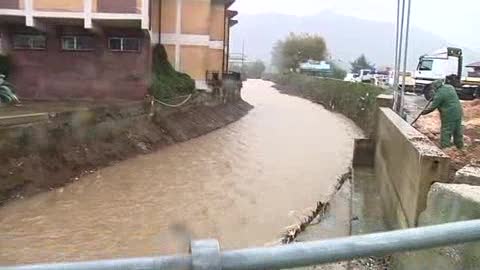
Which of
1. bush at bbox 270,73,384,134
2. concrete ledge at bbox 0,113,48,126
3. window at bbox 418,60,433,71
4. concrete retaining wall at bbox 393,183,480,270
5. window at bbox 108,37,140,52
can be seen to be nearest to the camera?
concrete retaining wall at bbox 393,183,480,270

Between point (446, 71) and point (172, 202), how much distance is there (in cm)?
2617

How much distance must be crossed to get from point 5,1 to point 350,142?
16877 mm

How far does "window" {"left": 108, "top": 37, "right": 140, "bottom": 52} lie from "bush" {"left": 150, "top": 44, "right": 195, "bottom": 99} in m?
1.77

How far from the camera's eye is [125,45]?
2475 cm

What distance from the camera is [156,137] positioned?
21219 mm

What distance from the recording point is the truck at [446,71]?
108ft

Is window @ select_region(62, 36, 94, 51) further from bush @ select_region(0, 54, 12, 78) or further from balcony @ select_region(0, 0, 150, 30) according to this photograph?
bush @ select_region(0, 54, 12, 78)

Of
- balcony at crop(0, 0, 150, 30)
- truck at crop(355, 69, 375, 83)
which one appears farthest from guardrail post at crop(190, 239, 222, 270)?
truck at crop(355, 69, 375, 83)

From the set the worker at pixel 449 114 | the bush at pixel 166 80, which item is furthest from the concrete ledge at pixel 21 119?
the worker at pixel 449 114

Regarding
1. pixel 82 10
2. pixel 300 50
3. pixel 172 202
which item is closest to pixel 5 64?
pixel 82 10

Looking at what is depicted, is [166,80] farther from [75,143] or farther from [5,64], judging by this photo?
[75,143]

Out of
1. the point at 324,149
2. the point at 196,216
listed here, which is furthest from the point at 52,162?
the point at 324,149

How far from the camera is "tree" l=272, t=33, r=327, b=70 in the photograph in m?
92.4

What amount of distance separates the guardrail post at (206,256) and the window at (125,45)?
2396cm
